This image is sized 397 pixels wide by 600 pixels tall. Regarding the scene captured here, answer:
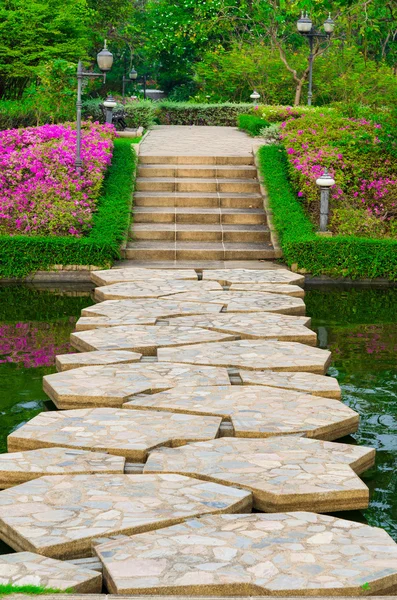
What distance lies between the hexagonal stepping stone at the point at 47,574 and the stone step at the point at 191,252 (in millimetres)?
9660

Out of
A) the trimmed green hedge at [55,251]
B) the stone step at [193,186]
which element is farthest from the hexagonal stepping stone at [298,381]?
the stone step at [193,186]

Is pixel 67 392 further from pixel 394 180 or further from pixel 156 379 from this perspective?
pixel 394 180

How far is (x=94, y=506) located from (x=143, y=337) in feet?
13.2

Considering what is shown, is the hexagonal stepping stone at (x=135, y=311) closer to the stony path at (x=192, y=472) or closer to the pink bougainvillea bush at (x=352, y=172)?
the stony path at (x=192, y=472)

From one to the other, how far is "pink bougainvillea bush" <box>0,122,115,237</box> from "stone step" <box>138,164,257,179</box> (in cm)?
85

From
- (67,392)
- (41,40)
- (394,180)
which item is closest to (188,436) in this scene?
(67,392)

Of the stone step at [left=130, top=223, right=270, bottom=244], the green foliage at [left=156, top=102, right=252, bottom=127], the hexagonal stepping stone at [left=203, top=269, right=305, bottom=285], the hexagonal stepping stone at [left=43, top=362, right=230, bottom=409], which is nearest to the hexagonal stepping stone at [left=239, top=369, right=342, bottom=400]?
the hexagonal stepping stone at [left=43, top=362, right=230, bottom=409]

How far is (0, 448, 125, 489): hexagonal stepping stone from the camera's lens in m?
6.05

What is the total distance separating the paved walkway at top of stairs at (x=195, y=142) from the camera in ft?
61.5

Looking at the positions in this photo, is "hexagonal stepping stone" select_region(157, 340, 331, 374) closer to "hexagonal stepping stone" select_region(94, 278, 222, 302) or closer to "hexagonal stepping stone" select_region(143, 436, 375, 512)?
"hexagonal stepping stone" select_region(143, 436, 375, 512)

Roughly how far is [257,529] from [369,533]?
62 cm

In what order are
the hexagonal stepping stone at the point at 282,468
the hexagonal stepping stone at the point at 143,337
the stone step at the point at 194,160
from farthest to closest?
1. the stone step at the point at 194,160
2. the hexagonal stepping stone at the point at 143,337
3. the hexagonal stepping stone at the point at 282,468

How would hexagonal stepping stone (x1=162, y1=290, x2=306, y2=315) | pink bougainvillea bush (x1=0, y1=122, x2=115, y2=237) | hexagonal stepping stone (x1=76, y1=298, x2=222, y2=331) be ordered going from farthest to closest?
1. pink bougainvillea bush (x1=0, y1=122, x2=115, y2=237)
2. hexagonal stepping stone (x1=162, y1=290, x2=306, y2=315)
3. hexagonal stepping stone (x1=76, y1=298, x2=222, y2=331)

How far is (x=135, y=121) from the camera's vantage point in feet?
82.4
